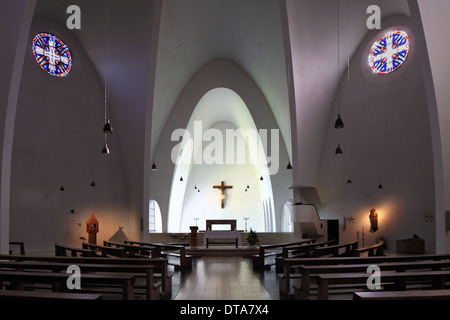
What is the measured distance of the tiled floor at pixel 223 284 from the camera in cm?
617

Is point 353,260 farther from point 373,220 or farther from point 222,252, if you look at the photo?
point 373,220

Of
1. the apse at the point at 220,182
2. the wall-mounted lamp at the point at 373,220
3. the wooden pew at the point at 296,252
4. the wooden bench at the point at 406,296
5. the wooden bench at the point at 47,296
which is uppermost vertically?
the apse at the point at 220,182

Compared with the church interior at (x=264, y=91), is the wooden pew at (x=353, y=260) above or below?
below

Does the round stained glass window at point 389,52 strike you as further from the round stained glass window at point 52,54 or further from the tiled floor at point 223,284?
the round stained glass window at point 52,54

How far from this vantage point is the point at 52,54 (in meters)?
14.0

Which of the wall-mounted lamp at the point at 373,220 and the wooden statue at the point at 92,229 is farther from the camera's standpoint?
the wooden statue at the point at 92,229

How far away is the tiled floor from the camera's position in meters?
6.17

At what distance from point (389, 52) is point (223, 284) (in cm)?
1130

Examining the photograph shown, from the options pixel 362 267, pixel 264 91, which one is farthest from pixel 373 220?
pixel 362 267

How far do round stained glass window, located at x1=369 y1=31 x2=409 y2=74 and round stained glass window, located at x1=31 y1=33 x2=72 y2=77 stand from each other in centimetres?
1175

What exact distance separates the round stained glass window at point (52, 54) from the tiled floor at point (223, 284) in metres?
9.08

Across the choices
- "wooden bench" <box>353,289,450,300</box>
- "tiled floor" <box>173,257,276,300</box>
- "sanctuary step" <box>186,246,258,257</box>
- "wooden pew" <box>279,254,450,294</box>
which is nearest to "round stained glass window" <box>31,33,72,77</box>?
"sanctuary step" <box>186,246,258,257</box>

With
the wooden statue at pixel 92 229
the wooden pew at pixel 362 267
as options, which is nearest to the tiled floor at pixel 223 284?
the wooden pew at pixel 362 267
